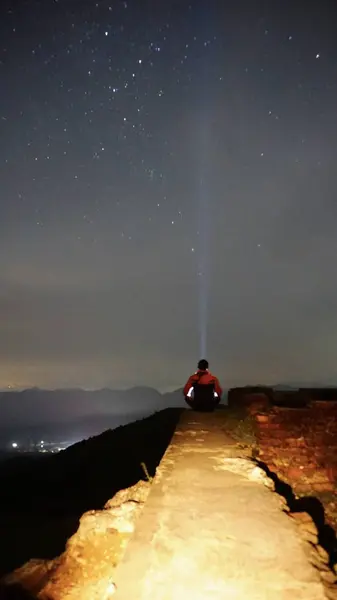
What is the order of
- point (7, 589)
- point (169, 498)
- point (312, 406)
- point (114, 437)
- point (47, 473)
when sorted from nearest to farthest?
1. point (7, 589)
2. point (169, 498)
3. point (312, 406)
4. point (47, 473)
5. point (114, 437)

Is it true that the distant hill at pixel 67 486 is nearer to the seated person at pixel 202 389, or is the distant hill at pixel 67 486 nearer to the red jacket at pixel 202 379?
the seated person at pixel 202 389

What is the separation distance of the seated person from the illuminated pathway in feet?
16.5

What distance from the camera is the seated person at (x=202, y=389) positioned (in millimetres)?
9258

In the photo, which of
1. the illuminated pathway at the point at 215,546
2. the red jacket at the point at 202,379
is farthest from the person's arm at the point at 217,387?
the illuminated pathway at the point at 215,546

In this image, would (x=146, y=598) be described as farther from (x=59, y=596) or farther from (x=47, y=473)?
(x=47, y=473)

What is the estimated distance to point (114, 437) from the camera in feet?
46.6

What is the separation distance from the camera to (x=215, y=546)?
2.56 meters

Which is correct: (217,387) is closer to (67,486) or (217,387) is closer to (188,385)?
(188,385)

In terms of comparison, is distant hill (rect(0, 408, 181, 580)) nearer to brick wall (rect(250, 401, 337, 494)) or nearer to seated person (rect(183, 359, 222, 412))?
seated person (rect(183, 359, 222, 412))

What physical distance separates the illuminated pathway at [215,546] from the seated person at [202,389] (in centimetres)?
502

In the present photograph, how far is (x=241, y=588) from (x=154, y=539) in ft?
2.39

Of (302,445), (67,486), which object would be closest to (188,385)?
(302,445)

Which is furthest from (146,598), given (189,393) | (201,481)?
(189,393)

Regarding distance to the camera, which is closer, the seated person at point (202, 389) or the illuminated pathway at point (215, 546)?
the illuminated pathway at point (215, 546)
